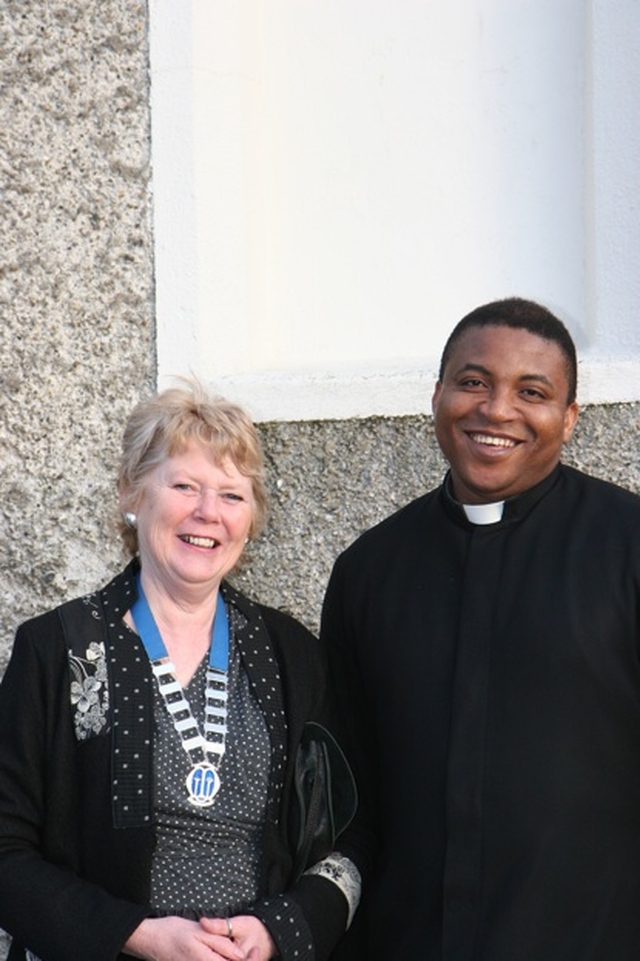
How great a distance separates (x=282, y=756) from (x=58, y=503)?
3.88ft

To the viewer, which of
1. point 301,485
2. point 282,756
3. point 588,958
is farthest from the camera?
point 301,485

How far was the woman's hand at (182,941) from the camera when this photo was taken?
255 cm

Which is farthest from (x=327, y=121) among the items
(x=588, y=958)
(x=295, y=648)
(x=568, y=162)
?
(x=588, y=958)

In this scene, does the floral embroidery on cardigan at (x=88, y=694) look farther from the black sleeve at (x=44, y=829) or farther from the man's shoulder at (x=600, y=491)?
the man's shoulder at (x=600, y=491)

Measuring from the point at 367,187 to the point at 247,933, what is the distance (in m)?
1.99

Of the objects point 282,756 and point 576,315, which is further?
point 576,315

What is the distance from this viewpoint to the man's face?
2.70m

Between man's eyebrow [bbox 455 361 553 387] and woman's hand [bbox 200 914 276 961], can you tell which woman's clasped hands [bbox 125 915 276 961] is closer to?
woman's hand [bbox 200 914 276 961]

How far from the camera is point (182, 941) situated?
256cm

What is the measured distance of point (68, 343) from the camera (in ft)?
12.3

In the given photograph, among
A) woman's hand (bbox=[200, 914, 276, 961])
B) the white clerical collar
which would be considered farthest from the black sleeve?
the white clerical collar

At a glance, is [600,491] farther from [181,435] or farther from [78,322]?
[78,322]

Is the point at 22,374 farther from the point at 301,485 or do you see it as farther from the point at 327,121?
the point at 327,121

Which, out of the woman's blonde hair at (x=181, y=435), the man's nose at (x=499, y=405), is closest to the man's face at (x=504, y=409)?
the man's nose at (x=499, y=405)
